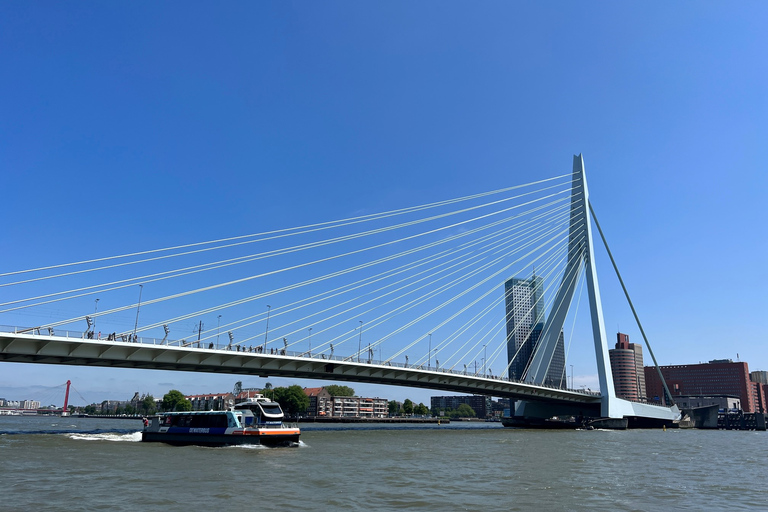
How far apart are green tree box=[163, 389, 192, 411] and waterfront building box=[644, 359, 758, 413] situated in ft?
470

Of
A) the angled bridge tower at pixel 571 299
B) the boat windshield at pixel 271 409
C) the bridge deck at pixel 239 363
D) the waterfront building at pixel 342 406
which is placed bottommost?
the waterfront building at pixel 342 406

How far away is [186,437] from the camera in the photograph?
34.9 meters

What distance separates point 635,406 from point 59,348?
66732 millimetres

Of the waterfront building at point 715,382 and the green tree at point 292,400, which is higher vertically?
the waterfront building at point 715,382

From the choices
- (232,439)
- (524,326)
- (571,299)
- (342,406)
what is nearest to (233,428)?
(232,439)

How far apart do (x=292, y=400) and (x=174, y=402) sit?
38.6m

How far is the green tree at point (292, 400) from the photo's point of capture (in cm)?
11956

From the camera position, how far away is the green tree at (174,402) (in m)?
136

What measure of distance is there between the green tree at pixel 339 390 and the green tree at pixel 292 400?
169 feet

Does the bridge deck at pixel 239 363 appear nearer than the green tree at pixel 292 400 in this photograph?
Yes

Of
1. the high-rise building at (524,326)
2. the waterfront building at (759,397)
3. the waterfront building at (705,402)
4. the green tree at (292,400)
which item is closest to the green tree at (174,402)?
the green tree at (292,400)

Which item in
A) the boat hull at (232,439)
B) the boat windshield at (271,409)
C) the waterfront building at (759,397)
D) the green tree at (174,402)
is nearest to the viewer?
the boat hull at (232,439)

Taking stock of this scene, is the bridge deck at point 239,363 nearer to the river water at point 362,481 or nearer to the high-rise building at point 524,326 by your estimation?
the river water at point 362,481

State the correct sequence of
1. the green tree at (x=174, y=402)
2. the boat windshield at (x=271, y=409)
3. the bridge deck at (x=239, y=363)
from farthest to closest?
1. the green tree at (x=174, y=402)
2. the bridge deck at (x=239, y=363)
3. the boat windshield at (x=271, y=409)
